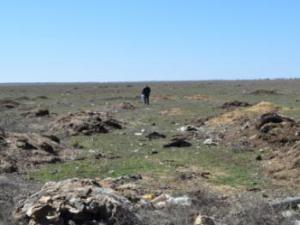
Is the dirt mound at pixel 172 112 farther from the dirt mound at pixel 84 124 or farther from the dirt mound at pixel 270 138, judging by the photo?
the dirt mound at pixel 84 124

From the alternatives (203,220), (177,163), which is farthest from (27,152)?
(203,220)

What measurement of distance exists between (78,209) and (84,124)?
20157mm

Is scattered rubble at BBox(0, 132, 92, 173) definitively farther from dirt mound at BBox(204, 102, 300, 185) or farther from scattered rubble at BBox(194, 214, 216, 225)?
scattered rubble at BBox(194, 214, 216, 225)

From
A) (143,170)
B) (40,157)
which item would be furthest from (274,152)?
(40,157)

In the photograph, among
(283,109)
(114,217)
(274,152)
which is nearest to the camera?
(114,217)

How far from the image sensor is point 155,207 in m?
Answer: 10.3

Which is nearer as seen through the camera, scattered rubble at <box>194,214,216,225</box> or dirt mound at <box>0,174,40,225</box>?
scattered rubble at <box>194,214,216,225</box>

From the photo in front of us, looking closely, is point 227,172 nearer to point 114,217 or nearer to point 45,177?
point 45,177

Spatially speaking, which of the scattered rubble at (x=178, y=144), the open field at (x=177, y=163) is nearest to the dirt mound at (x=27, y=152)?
the open field at (x=177, y=163)

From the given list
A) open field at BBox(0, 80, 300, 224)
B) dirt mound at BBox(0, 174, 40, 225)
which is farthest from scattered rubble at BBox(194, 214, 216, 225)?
open field at BBox(0, 80, 300, 224)

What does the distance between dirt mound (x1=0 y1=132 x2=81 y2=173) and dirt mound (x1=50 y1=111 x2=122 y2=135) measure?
490 centimetres

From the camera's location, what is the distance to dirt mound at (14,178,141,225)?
8695mm

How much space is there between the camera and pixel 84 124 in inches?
1133

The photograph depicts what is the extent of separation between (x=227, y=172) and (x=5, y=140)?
7.60m
